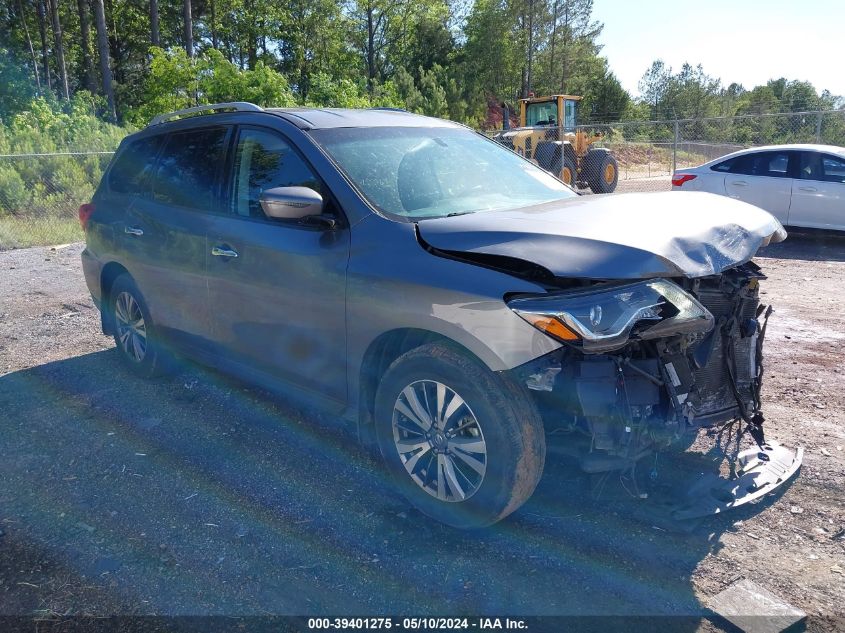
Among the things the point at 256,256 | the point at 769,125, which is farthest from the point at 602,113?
the point at 256,256

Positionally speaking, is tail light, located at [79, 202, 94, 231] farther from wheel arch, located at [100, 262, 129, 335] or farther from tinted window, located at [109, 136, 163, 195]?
wheel arch, located at [100, 262, 129, 335]

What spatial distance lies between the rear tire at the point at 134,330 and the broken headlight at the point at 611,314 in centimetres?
333

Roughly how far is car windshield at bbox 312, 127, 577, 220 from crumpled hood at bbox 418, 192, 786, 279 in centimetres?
31

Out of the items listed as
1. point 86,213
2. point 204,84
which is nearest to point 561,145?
point 204,84

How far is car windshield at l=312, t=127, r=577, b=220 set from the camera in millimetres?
3572

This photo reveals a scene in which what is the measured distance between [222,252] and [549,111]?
771 inches

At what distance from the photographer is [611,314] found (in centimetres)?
269

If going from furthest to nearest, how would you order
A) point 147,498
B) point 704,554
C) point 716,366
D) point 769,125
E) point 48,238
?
point 769,125
point 48,238
point 147,498
point 716,366
point 704,554

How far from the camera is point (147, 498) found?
11.8 ft


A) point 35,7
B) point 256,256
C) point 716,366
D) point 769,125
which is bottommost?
point 716,366

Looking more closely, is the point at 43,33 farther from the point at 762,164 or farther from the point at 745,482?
the point at 745,482

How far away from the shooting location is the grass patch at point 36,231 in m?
13.0

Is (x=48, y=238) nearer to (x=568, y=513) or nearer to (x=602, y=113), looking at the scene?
(x=568, y=513)

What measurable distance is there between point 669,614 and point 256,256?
2.68 meters
